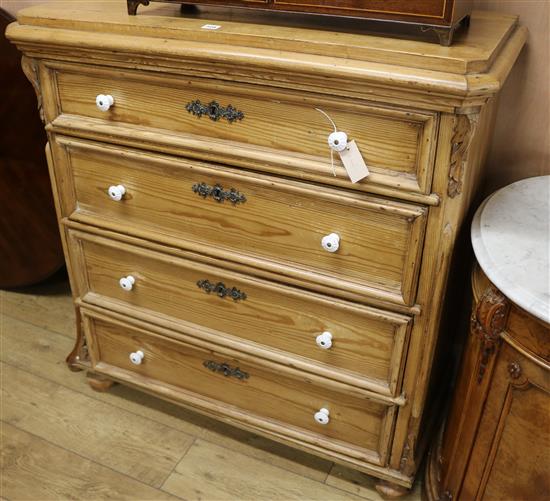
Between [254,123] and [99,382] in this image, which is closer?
[254,123]

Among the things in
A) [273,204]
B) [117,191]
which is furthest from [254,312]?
[117,191]

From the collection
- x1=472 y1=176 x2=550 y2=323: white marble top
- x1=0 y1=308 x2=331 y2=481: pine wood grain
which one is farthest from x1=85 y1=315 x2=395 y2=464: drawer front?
x1=472 y1=176 x2=550 y2=323: white marble top

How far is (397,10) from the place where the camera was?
3.70 ft

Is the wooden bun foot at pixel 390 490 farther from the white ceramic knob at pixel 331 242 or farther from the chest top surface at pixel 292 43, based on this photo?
the chest top surface at pixel 292 43

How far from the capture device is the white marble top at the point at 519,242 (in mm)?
1077

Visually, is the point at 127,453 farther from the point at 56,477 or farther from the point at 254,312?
the point at 254,312

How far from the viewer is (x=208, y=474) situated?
1.69 m

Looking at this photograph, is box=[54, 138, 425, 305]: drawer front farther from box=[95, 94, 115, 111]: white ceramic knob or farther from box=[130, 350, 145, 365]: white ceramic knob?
box=[130, 350, 145, 365]: white ceramic knob

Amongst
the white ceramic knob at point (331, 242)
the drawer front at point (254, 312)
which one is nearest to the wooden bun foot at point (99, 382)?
the drawer front at point (254, 312)

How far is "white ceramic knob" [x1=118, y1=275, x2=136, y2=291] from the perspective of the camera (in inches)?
63.2

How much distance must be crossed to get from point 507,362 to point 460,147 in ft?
1.42

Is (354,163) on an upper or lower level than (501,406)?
upper

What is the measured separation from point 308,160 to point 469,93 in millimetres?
342

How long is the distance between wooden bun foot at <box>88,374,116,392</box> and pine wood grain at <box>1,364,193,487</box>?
0.15 feet
